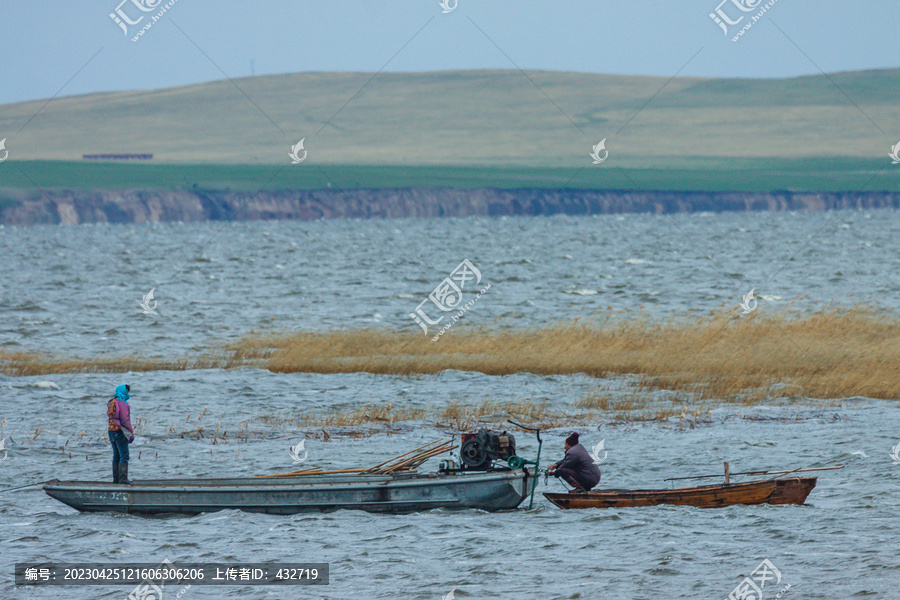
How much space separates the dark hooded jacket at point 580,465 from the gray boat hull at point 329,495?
834 millimetres

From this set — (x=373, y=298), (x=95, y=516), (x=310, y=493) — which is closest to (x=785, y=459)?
(x=310, y=493)

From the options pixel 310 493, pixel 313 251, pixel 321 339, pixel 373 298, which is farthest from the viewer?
pixel 313 251

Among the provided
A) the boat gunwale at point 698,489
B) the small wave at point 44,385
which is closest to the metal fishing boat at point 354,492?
the boat gunwale at point 698,489

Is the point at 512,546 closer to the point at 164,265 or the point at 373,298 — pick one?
the point at 373,298

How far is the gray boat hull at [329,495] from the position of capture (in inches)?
734

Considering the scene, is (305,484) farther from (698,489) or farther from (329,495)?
(698,489)

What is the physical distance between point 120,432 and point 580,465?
875cm

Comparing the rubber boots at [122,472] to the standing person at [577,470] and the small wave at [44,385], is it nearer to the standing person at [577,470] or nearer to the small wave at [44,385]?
the standing person at [577,470]

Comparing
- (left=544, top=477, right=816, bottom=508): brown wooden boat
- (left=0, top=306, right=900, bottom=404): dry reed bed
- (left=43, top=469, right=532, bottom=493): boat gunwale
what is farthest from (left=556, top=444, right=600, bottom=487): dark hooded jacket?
(left=0, top=306, right=900, bottom=404): dry reed bed

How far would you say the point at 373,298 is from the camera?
5809cm

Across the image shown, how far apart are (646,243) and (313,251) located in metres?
35.6

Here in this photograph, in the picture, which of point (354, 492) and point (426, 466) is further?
point (426, 466)

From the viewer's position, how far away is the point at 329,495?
1880cm

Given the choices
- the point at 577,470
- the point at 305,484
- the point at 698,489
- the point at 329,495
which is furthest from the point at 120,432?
the point at 698,489
